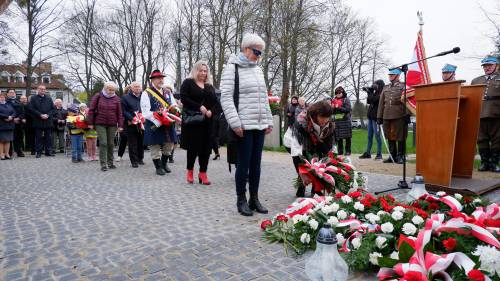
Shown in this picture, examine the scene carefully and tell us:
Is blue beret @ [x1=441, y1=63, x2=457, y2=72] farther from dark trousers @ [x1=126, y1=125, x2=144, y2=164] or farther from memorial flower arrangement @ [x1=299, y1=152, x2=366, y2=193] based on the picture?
dark trousers @ [x1=126, y1=125, x2=144, y2=164]

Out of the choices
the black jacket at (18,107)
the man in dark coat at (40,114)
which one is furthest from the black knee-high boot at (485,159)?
the black jacket at (18,107)

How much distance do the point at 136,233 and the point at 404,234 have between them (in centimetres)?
242

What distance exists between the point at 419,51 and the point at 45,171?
26.7 feet

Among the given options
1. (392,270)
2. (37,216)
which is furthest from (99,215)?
(392,270)

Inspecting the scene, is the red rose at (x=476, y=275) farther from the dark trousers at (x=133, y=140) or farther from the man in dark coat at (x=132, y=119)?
the dark trousers at (x=133, y=140)

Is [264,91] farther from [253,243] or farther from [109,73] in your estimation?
[109,73]

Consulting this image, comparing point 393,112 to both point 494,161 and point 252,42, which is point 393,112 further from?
point 252,42

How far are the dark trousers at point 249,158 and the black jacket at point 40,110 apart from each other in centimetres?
957

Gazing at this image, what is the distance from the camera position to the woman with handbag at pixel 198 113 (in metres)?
6.05

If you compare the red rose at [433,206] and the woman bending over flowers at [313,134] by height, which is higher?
the woman bending over flowers at [313,134]

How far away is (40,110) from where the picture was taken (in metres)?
11.5

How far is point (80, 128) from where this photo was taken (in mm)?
9953

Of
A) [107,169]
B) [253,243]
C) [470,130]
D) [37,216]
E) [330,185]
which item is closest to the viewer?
[253,243]

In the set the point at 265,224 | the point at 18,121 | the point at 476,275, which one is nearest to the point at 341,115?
the point at 265,224
